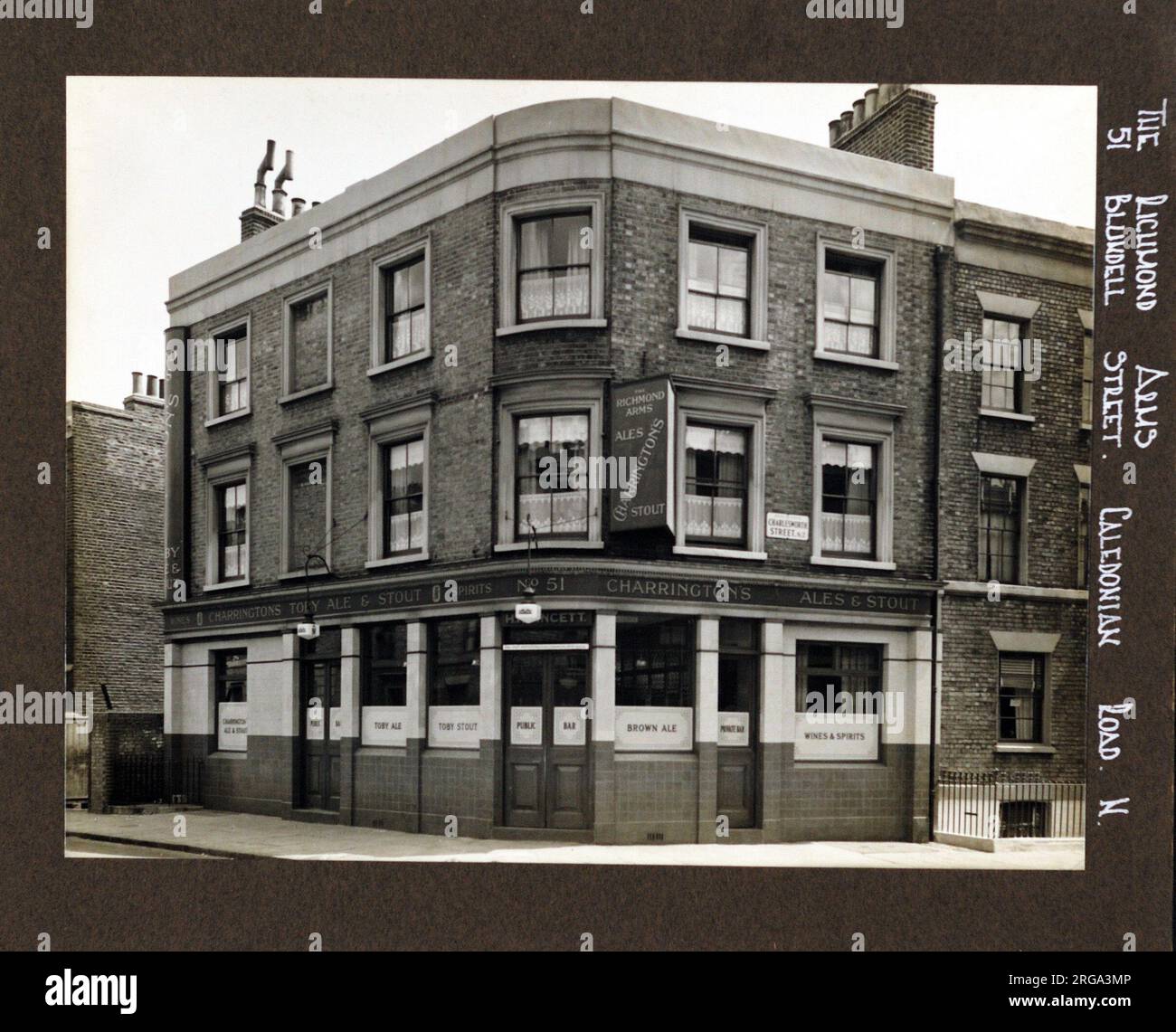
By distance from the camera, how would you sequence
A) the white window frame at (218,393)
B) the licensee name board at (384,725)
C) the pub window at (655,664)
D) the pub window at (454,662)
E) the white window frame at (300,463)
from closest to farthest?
the pub window at (655,664)
the pub window at (454,662)
the licensee name board at (384,725)
the white window frame at (300,463)
the white window frame at (218,393)

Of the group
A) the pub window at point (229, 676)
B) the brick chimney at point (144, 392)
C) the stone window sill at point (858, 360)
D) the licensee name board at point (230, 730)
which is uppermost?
the stone window sill at point (858, 360)

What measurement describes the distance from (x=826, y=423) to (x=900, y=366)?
842 millimetres

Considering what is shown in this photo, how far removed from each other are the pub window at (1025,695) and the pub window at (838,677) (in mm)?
1071

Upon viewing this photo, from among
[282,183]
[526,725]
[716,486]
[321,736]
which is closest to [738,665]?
[716,486]

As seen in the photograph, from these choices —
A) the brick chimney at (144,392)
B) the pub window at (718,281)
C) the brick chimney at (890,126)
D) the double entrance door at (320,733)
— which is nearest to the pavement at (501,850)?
the double entrance door at (320,733)

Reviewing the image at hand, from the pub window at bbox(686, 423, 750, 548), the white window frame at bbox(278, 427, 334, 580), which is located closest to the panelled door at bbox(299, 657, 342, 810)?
the white window frame at bbox(278, 427, 334, 580)

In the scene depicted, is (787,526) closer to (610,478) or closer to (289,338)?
(610,478)

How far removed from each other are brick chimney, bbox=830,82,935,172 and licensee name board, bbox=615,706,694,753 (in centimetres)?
485

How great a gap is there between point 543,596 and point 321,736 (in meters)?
2.49

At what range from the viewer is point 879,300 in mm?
9352

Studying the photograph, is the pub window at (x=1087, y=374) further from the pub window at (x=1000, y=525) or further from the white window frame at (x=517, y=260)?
the white window frame at (x=517, y=260)

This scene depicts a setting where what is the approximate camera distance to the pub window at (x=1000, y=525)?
9250mm
